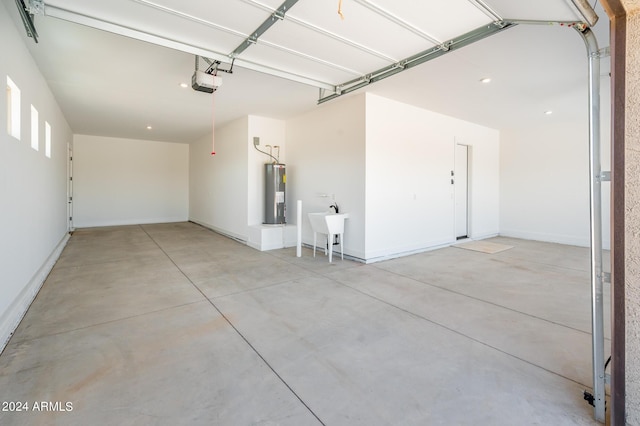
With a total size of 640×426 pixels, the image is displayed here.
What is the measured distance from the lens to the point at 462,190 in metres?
6.95

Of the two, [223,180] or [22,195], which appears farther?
[223,180]

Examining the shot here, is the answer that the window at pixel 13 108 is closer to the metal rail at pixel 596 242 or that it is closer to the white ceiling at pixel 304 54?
the white ceiling at pixel 304 54

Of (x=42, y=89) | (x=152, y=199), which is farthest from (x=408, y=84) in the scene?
(x=152, y=199)

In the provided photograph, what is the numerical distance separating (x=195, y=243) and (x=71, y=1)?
4.93 m

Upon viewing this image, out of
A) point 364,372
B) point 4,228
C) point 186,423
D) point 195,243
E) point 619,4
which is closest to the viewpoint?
point 619,4

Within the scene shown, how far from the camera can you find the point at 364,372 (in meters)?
2.00

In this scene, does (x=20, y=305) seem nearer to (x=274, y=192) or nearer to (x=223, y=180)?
(x=274, y=192)

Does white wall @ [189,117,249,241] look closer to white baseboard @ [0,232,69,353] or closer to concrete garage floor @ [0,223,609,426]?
concrete garage floor @ [0,223,609,426]

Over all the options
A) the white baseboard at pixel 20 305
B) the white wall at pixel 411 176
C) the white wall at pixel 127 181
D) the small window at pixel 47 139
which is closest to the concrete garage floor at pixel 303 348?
the white baseboard at pixel 20 305

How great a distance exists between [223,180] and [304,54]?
4932 millimetres

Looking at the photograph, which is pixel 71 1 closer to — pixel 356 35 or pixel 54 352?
pixel 356 35

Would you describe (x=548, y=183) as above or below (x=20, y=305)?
above

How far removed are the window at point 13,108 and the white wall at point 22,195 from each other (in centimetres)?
8

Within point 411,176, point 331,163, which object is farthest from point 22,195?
point 411,176
